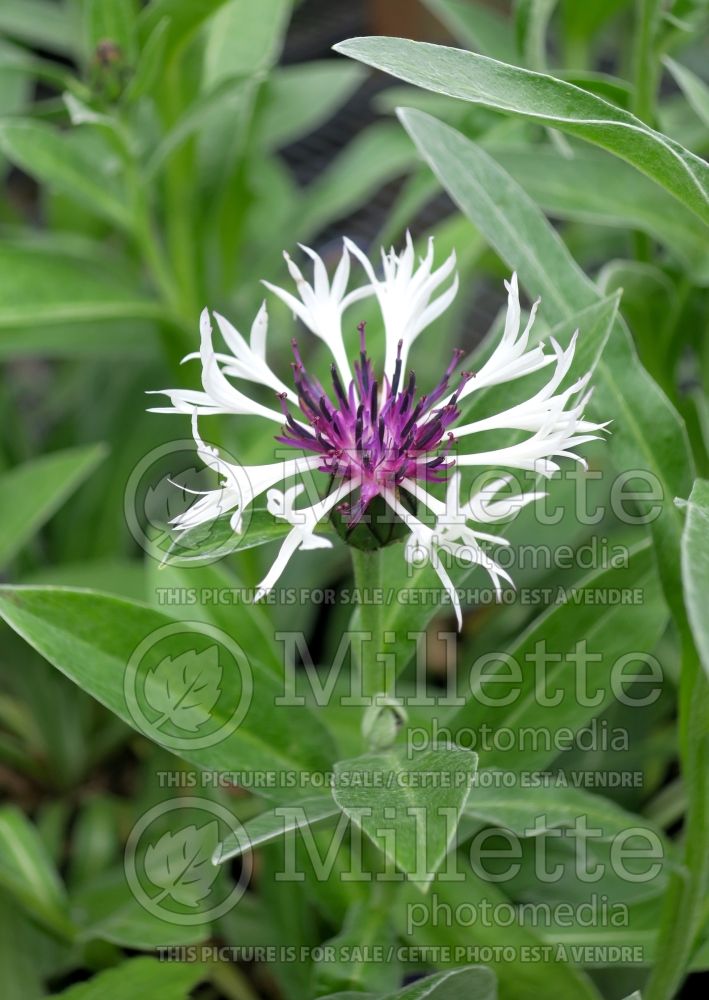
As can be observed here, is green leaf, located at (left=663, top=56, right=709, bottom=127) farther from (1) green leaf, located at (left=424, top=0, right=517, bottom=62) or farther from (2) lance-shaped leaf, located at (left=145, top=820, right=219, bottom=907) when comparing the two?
(2) lance-shaped leaf, located at (left=145, top=820, right=219, bottom=907)

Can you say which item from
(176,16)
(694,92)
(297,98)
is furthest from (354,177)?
(694,92)

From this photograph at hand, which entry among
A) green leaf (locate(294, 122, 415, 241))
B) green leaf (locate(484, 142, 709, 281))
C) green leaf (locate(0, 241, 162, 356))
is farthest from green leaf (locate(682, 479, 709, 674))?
green leaf (locate(294, 122, 415, 241))

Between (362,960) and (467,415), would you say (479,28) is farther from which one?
(362,960)

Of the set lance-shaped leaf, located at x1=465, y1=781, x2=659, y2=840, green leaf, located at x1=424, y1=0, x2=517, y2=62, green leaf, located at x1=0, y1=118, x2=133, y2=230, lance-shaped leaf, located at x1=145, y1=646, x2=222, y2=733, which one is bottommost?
lance-shaped leaf, located at x1=465, y1=781, x2=659, y2=840

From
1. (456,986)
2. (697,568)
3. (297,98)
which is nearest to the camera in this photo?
(697,568)

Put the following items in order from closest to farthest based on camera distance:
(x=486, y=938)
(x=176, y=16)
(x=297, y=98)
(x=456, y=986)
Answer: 1. (x=456, y=986)
2. (x=486, y=938)
3. (x=176, y=16)
4. (x=297, y=98)

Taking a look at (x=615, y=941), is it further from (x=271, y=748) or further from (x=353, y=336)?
(x=353, y=336)

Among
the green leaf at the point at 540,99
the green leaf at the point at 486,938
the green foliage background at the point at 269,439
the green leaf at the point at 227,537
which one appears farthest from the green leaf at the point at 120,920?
the green leaf at the point at 540,99
